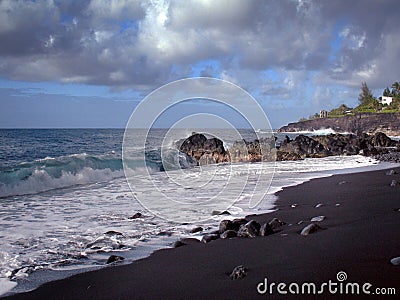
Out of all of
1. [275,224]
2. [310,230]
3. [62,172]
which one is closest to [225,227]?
[275,224]

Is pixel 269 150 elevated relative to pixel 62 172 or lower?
elevated

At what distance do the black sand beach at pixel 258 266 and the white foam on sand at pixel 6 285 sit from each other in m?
0.32

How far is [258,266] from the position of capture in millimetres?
4492

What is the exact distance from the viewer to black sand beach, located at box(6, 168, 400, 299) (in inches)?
150

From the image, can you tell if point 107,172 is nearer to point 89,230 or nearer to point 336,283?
point 89,230

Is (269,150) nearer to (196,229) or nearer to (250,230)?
(196,229)

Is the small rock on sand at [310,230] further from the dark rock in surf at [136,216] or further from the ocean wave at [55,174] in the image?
the ocean wave at [55,174]

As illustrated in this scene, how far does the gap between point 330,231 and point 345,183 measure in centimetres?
741

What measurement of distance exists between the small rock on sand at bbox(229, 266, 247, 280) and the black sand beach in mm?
48

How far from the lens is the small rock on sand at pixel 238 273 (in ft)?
13.6

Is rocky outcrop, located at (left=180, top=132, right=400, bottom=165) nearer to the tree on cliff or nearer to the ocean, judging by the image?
the ocean

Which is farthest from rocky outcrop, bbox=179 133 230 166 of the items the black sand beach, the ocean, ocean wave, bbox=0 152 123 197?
the black sand beach

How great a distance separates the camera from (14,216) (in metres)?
9.01

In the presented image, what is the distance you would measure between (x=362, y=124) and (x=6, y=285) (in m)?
98.5
